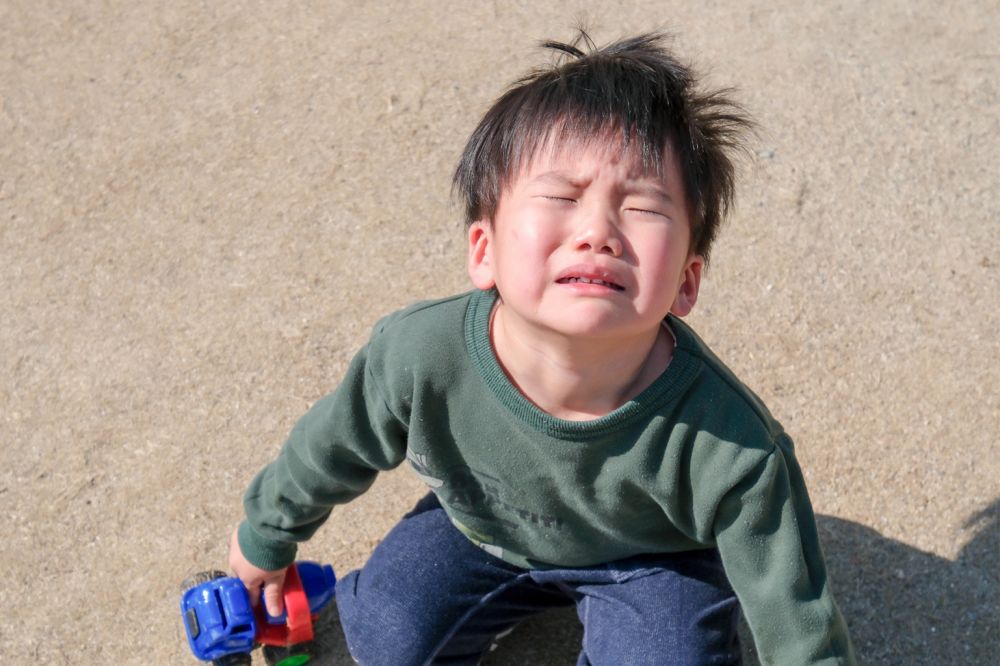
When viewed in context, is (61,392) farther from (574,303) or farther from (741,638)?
(741,638)

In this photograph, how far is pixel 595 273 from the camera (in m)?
1.26

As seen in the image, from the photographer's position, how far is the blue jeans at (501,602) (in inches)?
60.9

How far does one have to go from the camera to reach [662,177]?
1354 mm

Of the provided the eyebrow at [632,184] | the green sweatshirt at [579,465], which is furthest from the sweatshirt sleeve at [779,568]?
the eyebrow at [632,184]

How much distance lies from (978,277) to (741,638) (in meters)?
1.20

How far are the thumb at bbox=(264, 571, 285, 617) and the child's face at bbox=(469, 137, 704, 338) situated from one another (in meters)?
0.73

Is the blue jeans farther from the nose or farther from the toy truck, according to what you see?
the nose

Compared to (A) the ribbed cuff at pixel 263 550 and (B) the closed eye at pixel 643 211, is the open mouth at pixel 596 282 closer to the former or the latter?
(B) the closed eye at pixel 643 211

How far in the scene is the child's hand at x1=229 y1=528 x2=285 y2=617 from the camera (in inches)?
67.8

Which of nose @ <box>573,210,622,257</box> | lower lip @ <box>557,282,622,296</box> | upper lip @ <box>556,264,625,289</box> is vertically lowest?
lower lip @ <box>557,282,622,296</box>

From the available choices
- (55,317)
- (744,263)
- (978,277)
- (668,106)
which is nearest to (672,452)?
(668,106)

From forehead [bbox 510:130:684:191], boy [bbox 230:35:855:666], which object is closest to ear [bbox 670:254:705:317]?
boy [bbox 230:35:855:666]

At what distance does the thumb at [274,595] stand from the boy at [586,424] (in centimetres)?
5

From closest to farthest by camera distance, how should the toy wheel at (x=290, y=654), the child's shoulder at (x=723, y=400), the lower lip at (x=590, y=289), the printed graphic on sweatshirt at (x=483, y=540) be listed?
1. the lower lip at (x=590, y=289)
2. the child's shoulder at (x=723, y=400)
3. the printed graphic on sweatshirt at (x=483, y=540)
4. the toy wheel at (x=290, y=654)
